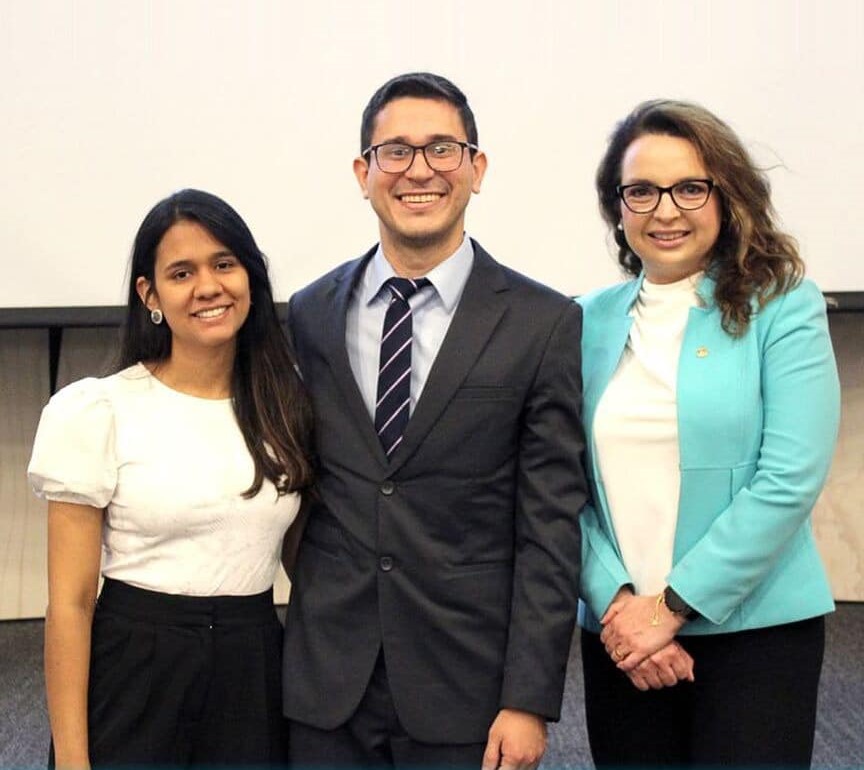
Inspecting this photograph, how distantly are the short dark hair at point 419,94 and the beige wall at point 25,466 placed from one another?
208 centimetres

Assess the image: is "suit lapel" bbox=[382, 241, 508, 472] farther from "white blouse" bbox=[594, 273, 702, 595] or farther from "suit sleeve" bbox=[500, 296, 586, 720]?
"white blouse" bbox=[594, 273, 702, 595]

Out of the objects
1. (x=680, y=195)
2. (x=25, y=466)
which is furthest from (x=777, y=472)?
(x=25, y=466)

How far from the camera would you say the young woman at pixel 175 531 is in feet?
5.41

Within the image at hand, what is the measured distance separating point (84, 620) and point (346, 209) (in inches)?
74.1

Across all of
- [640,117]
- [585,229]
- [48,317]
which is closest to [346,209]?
[585,229]

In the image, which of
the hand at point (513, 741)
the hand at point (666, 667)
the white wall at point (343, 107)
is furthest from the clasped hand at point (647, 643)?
the white wall at point (343, 107)

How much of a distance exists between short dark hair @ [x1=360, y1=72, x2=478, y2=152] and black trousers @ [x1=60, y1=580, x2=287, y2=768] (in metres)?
0.78

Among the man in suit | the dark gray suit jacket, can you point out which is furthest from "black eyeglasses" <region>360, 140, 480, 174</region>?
the dark gray suit jacket

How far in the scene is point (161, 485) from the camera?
65.0 inches

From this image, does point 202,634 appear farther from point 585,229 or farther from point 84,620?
point 585,229

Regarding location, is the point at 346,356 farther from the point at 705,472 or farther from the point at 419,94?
the point at 705,472

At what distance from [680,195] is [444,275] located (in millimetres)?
384

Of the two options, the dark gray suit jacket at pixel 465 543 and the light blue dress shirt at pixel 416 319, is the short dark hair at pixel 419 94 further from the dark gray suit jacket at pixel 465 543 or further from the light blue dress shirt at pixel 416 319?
the dark gray suit jacket at pixel 465 543

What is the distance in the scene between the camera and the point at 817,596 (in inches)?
66.5
